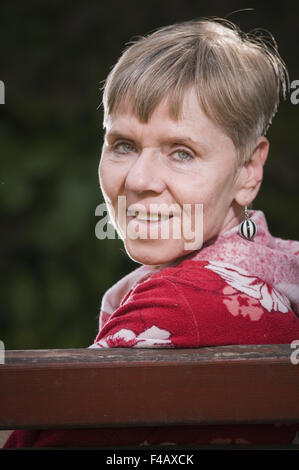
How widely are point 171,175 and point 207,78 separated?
0.61ft

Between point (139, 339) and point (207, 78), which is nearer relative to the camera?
point (139, 339)

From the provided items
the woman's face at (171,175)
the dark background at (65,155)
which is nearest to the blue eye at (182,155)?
the woman's face at (171,175)

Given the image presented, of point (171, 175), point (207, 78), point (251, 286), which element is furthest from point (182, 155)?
point (251, 286)

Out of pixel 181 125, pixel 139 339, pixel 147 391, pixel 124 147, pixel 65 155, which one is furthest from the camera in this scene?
pixel 65 155

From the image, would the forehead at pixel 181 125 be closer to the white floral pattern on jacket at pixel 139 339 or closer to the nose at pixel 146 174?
the nose at pixel 146 174

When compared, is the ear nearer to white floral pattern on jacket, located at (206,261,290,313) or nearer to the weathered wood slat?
white floral pattern on jacket, located at (206,261,290,313)

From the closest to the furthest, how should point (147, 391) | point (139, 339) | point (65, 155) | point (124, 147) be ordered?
1. point (147, 391)
2. point (139, 339)
3. point (124, 147)
4. point (65, 155)

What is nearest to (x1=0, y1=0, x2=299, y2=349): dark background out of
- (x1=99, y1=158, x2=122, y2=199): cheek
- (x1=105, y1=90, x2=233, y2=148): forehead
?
(x1=99, y1=158, x2=122, y2=199): cheek

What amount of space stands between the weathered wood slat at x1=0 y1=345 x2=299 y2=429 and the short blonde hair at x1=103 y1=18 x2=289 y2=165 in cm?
48

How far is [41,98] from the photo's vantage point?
12.9 ft

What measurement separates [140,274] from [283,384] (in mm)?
639

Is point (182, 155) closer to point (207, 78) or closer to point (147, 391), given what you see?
point (207, 78)

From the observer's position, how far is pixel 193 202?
1306 millimetres
